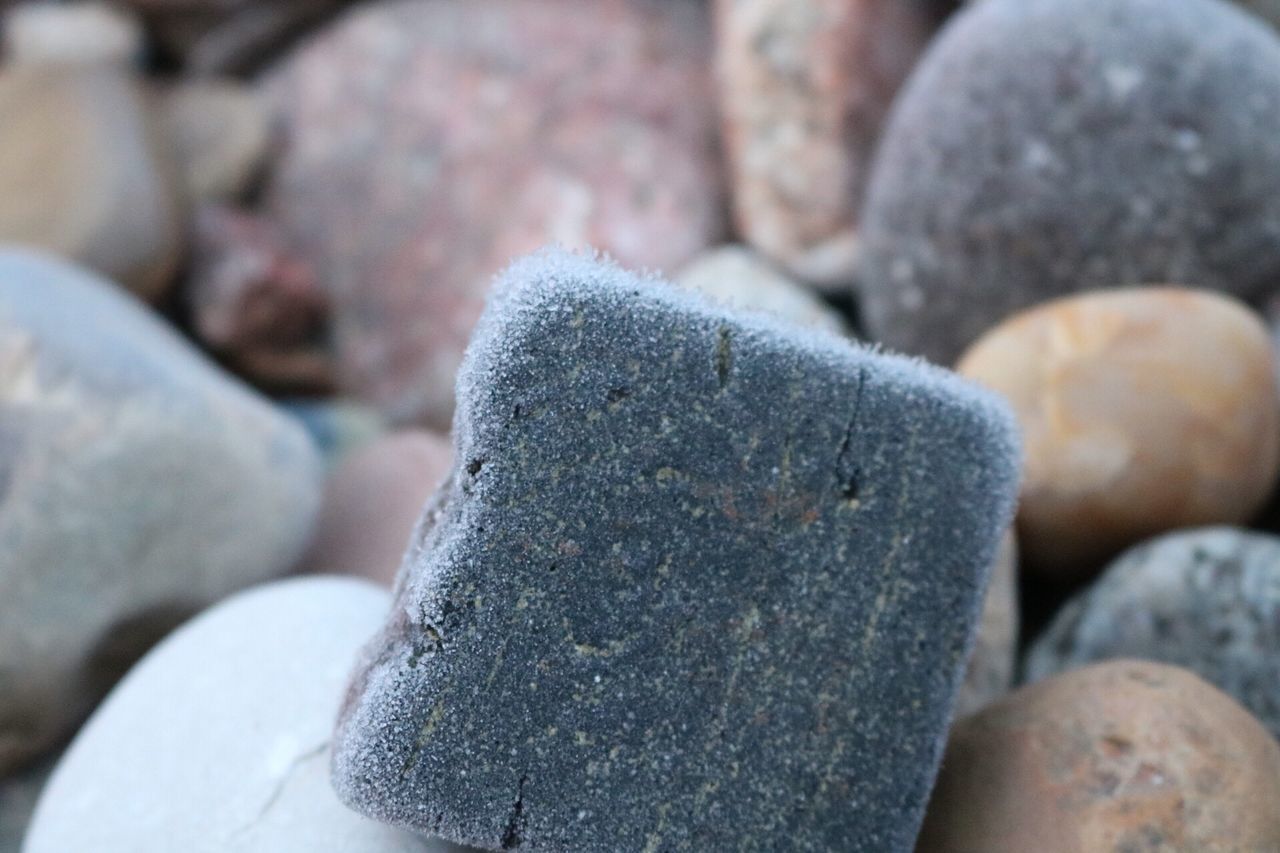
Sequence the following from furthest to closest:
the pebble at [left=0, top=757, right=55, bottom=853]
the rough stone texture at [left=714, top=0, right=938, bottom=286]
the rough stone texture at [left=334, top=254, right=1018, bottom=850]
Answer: the rough stone texture at [left=714, top=0, right=938, bottom=286] < the pebble at [left=0, top=757, right=55, bottom=853] < the rough stone texture at [left=334, top=254, right=1018, bottom=850]

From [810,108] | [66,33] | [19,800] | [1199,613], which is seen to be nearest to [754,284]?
[810,108]

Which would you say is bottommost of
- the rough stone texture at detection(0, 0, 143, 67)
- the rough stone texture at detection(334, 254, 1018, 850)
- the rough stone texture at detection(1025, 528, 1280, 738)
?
the rough stone texture at detection(0, 0, 143, 67)

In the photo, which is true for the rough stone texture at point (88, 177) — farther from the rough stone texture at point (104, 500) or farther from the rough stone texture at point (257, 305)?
the rough stone texture at point (104, 500)

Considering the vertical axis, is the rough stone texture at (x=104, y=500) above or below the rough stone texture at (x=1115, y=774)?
below

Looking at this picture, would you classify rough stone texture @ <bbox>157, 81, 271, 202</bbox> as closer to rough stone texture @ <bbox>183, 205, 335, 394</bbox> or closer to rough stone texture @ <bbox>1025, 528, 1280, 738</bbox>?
rough stone texture @ <bbox>183, 205, 335, 394</bbox>

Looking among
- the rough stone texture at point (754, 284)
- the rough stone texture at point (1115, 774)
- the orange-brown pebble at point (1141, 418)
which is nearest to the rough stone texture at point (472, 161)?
the rough stone texture at point (754, 284)

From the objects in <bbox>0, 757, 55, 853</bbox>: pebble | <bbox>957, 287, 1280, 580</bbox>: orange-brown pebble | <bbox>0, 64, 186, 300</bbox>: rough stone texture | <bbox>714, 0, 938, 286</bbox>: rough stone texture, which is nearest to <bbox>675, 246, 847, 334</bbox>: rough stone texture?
<bbox>714, 0, 938, 286</bbox>: rough stone texture
